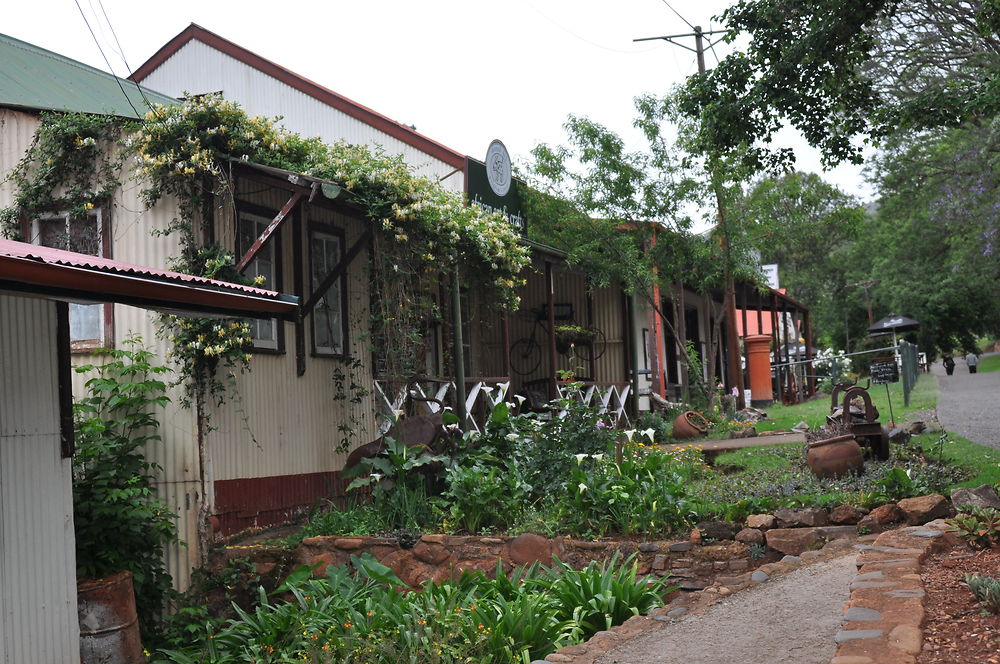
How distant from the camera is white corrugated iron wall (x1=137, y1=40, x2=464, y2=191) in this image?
16359 mm

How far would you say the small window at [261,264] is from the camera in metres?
9.34

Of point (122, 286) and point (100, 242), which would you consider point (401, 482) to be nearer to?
point (100, 242)

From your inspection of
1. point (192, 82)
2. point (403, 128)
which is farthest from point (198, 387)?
point (192, 82)

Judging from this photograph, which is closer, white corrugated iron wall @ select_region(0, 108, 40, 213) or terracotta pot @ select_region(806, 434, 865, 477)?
terracotta pot @ select_region(806, 434, 865, 477)

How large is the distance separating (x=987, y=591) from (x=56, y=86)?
990 cm

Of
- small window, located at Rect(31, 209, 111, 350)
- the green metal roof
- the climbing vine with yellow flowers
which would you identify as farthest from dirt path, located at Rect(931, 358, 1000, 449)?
the green metal roof

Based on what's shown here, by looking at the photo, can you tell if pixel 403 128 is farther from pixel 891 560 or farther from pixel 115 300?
pixel 891 560

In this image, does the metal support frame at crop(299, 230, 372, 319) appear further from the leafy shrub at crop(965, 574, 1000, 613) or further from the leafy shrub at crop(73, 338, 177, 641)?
the leafy shrub at crop(965, 574, 1000, 613)

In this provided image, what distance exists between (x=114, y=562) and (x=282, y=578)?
1.62 meters

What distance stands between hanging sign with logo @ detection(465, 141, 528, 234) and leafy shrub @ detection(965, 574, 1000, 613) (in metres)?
8.70

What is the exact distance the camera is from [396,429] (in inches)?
385

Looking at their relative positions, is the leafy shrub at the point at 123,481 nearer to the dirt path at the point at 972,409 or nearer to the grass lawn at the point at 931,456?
the grass lawn at the point at 931,456

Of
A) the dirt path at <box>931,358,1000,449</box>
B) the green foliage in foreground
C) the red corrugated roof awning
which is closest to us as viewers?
the red corrugated roof awning

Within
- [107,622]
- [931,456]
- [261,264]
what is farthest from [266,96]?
[931,456]
